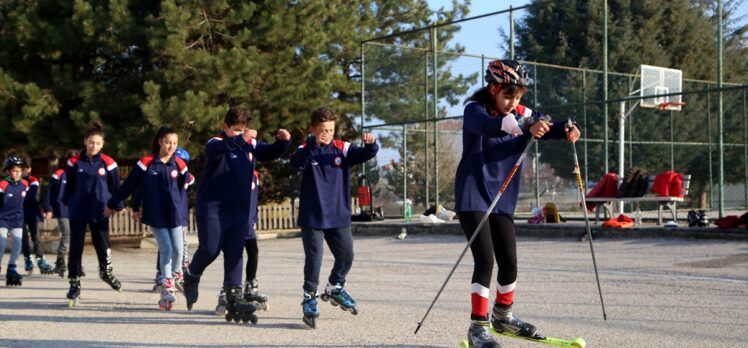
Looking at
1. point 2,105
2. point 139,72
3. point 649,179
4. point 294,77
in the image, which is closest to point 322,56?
point 294,77

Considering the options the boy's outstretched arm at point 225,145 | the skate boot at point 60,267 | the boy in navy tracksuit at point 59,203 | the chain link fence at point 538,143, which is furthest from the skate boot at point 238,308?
the chain link fence at point 538,143

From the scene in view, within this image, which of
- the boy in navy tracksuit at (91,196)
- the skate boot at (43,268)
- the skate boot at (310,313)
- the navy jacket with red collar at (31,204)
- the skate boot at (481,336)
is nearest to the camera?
the skate boot at (481,336)

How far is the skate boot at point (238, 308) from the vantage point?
7826 mm

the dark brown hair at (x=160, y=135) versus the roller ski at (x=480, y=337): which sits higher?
the dark brown hair at (x=160, y=135)

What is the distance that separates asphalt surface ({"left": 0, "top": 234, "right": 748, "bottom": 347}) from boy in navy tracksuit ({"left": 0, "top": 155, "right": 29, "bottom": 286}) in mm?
587

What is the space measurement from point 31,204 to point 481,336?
9820 millimetres

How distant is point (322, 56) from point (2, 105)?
989cm

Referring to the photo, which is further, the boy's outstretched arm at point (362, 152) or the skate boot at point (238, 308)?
the boy's outstretched arm at point (362, 152)

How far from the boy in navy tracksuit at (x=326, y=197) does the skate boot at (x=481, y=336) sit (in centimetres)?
192

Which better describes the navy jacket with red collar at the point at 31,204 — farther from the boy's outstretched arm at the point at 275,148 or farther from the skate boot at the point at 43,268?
the boy's outstretched arm at the point at 275,148

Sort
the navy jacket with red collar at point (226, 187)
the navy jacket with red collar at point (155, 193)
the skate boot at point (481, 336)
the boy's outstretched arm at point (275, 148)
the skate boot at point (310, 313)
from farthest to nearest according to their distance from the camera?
the navy jacket with red collar at point (155, 193) < the navy jacket with red collar at point (226, 187) < the boy's outstretched arm at point (275, 148) < the skate boot at point (310, 313) < the skate boot at point (481, 336)

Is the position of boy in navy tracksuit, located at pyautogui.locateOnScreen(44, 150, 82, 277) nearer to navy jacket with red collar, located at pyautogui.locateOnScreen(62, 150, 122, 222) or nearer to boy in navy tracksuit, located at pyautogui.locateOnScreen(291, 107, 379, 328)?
navy jacket with red collar, located at pyautogui.locateOnScreen(62, 150, 122, 222)

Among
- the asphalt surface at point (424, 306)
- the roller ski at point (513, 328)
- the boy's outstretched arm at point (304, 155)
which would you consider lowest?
the asphalt surface at point (424, 306)

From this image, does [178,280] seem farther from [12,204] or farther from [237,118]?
[12,204]
